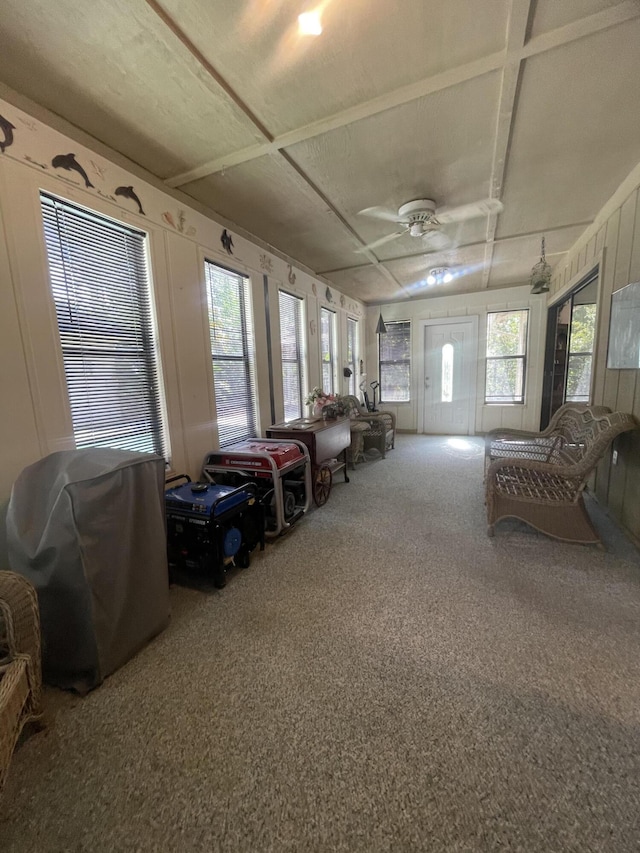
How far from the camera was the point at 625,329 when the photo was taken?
235 cm

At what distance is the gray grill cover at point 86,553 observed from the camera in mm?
1274

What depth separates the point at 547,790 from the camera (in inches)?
38.2

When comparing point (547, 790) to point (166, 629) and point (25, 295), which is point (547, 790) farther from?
point (25, 295)

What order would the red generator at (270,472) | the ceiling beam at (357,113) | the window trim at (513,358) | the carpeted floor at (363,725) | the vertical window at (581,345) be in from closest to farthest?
the carpeted floor at (363,725)
the ceiling beam at (357,113)
the red generator at (270,472)
the vertical window at (581,345)
the window trim at (513,358)

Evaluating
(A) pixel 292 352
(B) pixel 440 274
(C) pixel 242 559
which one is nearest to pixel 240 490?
(C) pixel 242 559

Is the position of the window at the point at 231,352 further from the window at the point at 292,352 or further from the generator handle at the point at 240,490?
the generator handle at the point at 240,490

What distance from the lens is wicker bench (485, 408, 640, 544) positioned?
2.17 metres

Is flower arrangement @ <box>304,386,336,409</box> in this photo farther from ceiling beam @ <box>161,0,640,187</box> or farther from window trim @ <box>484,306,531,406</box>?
window trim @ <box>484,306,531,406</box>

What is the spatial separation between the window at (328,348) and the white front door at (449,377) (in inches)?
80.7

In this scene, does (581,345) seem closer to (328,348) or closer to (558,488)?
(558,488)


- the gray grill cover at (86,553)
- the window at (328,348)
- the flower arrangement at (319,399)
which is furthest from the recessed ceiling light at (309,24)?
the window at (328,348)

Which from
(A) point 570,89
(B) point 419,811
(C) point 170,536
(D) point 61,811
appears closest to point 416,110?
(A) point 570,89

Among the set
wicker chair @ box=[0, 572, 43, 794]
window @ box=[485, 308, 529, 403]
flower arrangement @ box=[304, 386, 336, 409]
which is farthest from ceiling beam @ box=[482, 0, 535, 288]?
window @ box=[485, 308, 529, 403]

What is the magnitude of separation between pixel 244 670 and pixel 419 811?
79cm
